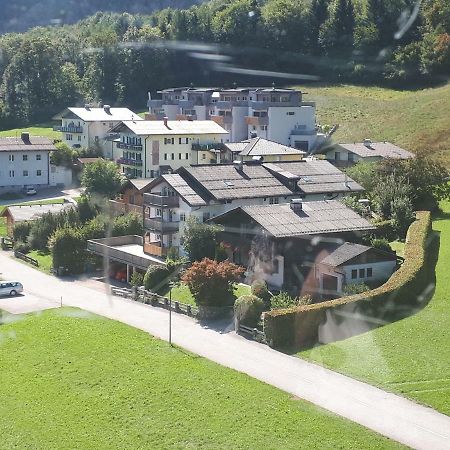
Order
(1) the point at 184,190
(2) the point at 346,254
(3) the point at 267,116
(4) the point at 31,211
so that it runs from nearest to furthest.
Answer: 1. (2) the point at 346,254
2. (1) the point at 184,190
3. (4) the point at 31,211
4. (3) the point at 267,116

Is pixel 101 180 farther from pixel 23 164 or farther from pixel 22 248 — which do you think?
pixel 23 164

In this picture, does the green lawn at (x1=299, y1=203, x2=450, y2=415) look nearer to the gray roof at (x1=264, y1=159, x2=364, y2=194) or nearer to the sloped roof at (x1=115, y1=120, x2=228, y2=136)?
the gray roof at (x1=264, y1=159, x2=364, y2=194)

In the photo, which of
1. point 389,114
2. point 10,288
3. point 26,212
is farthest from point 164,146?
point 10,288

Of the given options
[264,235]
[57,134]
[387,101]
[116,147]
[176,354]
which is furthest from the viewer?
[57,134]

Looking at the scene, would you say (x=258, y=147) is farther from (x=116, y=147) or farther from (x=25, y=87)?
(x=25, y=87)

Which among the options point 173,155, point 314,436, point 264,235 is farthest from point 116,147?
point 314,436

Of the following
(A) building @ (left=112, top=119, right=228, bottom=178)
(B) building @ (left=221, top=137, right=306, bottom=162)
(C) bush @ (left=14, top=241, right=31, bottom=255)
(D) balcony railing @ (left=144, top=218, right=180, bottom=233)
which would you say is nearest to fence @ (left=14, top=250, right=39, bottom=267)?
(C) bush @ (left=14, top=241, right=31, bottom=255)

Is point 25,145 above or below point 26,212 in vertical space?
above
